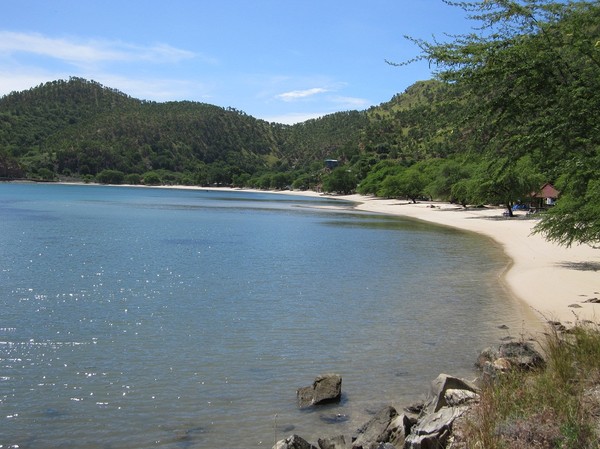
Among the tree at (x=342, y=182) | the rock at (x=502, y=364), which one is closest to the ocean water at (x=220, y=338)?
the rock at (x=502, y=364)

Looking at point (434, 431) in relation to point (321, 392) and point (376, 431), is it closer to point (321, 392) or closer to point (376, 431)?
point (376, 431)

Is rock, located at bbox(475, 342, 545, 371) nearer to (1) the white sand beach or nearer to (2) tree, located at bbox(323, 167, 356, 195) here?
(1) the white sand beach

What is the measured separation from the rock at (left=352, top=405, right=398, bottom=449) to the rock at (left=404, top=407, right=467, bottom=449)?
25.8 inches

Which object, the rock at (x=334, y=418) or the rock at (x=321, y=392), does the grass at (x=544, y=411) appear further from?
the rock at (x=321, y=392)

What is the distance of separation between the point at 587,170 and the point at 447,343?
17.9 ft

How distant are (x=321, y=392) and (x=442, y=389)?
268 cm

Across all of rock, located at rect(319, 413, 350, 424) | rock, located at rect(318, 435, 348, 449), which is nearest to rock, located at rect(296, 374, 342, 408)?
rock, located at rect(319, 413, 350, 424)

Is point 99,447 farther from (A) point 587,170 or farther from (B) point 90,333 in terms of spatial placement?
(A) point 587,170

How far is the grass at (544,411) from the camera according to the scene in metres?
5.61

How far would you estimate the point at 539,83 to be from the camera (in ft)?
41.9

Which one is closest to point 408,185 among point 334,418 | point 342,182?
point 342,182

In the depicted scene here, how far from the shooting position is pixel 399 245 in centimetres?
4072

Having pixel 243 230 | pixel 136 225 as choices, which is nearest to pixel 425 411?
pixel 243 230

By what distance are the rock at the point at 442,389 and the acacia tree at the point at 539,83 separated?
5.80 m
